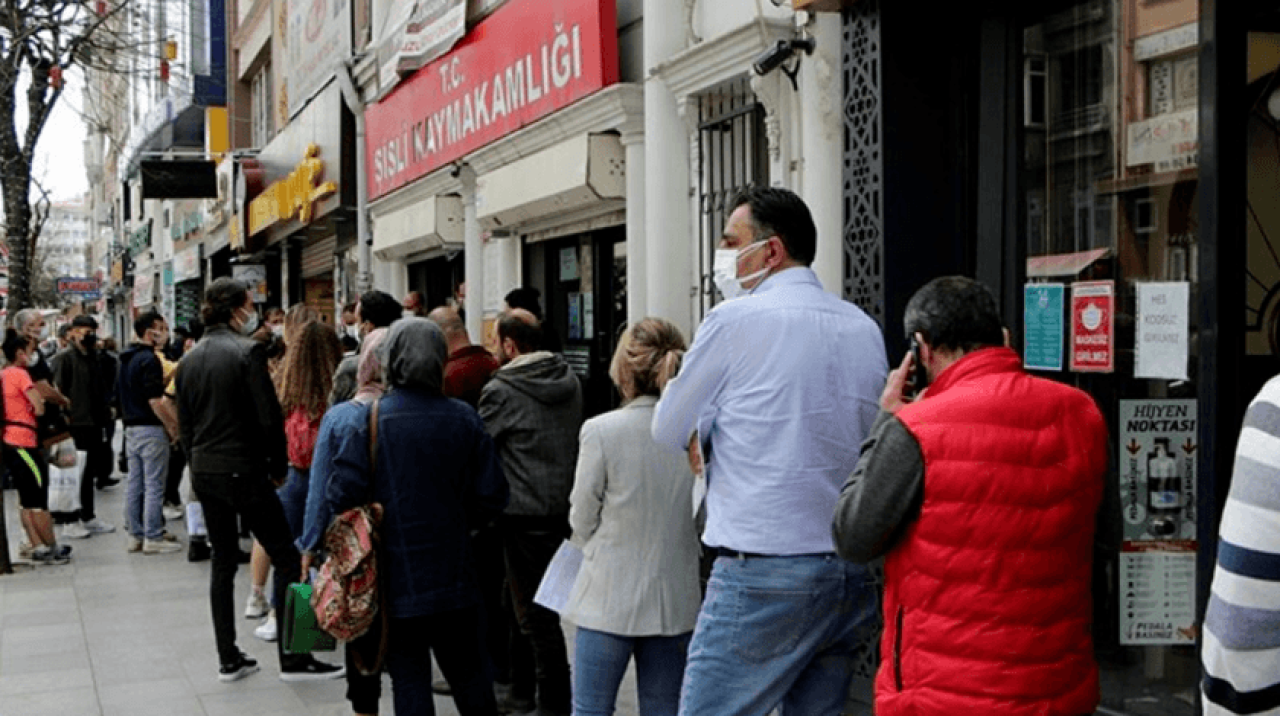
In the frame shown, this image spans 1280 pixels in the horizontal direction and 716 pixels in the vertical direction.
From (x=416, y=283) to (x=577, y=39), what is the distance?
825cm

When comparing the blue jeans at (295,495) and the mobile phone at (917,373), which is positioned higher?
the mobile phone at (917,373)

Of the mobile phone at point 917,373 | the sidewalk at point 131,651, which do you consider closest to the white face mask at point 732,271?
the mobile phone at point 917,373

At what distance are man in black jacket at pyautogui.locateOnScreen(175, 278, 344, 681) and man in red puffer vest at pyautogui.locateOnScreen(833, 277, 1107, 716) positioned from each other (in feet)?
15.9

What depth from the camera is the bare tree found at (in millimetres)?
17891

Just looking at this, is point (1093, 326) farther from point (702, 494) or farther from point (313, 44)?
point (313, 44)

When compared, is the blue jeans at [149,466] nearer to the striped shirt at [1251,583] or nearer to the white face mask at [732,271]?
the white face mask at [732,271]

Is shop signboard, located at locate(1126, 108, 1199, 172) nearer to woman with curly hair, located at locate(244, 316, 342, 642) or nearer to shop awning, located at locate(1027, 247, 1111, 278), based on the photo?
shop awning, located at locate(1027, 247, 1111, 278)

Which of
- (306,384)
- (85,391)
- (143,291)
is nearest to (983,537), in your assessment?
(306,384)

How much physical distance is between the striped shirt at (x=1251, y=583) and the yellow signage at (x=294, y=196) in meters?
16.7

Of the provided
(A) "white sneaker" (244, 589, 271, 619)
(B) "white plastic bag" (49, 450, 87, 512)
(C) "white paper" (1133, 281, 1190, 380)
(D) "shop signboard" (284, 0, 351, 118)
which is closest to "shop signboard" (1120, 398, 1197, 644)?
(C) "white paper" (1133, 281, 1190, 380)

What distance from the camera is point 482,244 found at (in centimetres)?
1354

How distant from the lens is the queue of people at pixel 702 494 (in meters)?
3.14

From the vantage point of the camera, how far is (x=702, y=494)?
4.57 metres

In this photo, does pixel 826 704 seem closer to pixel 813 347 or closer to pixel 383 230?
pixel 813 347
